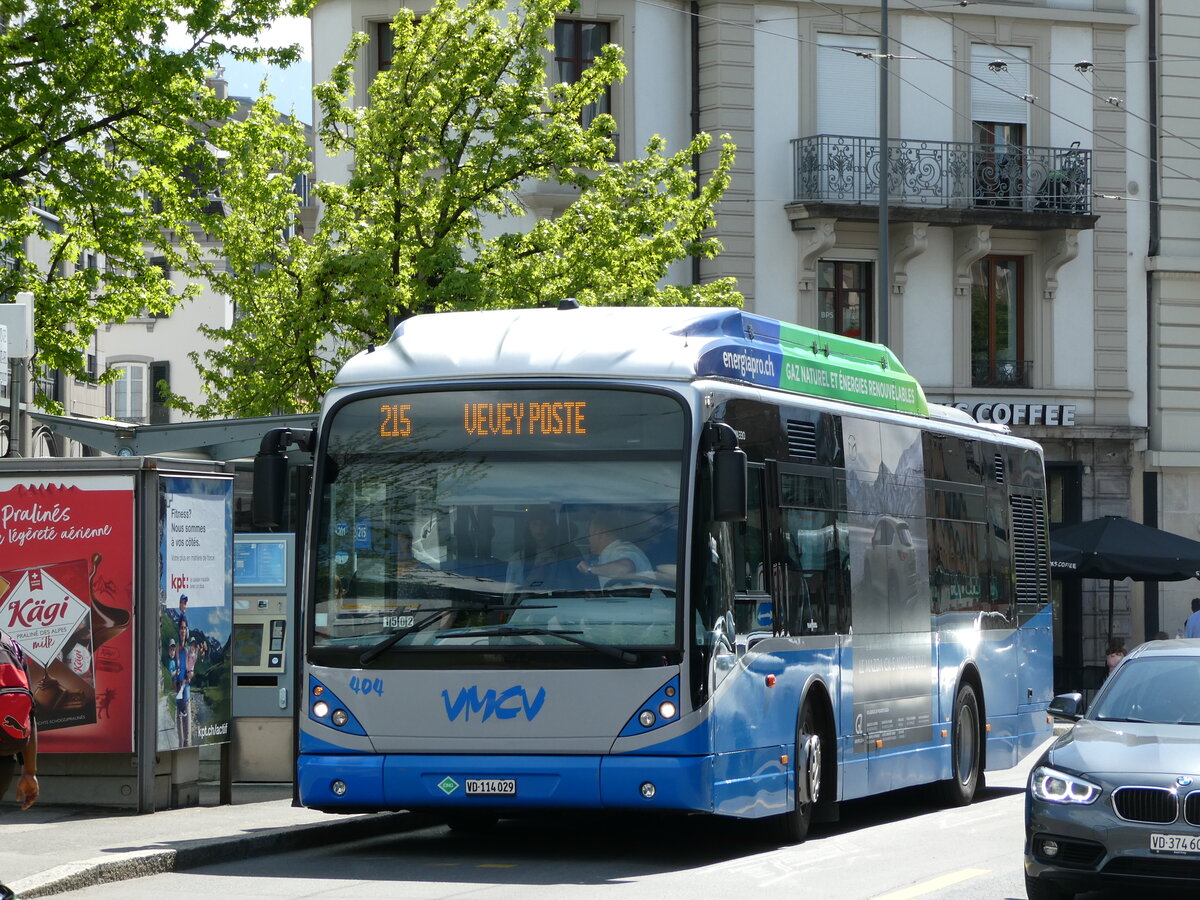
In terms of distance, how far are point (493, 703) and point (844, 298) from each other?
23.2 meters

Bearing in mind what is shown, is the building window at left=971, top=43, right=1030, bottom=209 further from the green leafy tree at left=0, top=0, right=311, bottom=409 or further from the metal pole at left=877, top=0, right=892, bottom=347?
the green leafy tree at left=0, top=0, right=311, bottom=409

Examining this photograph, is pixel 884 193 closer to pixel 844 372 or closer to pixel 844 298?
pixel 844 298

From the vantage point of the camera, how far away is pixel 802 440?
1336 cm

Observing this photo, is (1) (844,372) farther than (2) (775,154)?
No

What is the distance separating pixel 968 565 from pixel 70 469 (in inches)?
294

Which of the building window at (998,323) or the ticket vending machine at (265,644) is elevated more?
the building window at (998,323)

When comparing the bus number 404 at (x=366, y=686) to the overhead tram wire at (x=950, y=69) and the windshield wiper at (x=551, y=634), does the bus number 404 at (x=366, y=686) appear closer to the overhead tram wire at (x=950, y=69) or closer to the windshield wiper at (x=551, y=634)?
the windshield wiper at (x=551, y=634)

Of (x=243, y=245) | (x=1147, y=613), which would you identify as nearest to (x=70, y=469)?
(x=243, y=245)

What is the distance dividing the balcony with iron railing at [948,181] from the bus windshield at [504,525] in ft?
70.2

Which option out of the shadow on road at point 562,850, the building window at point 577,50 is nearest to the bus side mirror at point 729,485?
the shadow on road at point 562,850

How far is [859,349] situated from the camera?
15.2 metres

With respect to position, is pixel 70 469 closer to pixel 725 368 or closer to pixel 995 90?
pixel 725 368

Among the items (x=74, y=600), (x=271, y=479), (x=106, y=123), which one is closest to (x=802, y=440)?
(x=271, y=479)

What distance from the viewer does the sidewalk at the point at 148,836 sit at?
10.6m
